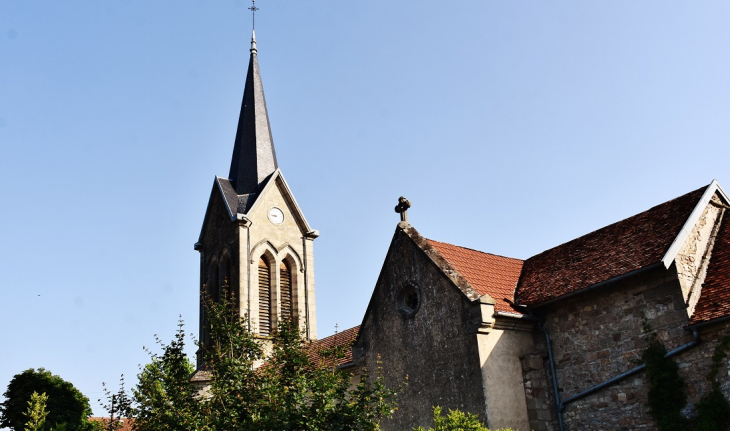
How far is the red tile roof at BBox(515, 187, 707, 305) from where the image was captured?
13.5 m

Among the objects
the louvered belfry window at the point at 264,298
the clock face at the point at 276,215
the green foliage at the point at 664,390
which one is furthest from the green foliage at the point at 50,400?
the green foliage at the point at 664,390

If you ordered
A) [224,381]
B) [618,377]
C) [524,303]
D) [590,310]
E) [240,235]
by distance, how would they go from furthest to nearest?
[240,235]
[524,303]
[590,310]
[618,377]
[224,381]

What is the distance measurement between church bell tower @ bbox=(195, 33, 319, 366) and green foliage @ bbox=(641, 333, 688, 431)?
17881 millimetres

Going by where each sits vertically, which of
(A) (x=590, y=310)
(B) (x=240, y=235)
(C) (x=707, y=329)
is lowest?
(C) (x=707, y=329)

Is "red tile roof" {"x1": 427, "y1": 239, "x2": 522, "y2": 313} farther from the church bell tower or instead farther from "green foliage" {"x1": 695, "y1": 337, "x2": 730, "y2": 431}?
the church bell tower

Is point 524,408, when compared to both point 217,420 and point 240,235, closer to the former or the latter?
point 217,420

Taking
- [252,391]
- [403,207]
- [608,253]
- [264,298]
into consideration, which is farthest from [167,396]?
[264,298]

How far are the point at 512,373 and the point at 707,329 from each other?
4.01 meters

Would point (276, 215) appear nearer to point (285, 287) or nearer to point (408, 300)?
point (285, 287)

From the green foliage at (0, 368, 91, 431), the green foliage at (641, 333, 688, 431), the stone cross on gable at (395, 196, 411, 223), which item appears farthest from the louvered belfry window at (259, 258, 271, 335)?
the green foliage at (641, 333, 688, 431)

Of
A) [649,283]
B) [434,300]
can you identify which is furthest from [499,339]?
[649,283]

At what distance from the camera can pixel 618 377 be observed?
12750 mm

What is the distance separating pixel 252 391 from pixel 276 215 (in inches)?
789

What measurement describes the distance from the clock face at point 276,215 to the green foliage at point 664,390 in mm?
20861
